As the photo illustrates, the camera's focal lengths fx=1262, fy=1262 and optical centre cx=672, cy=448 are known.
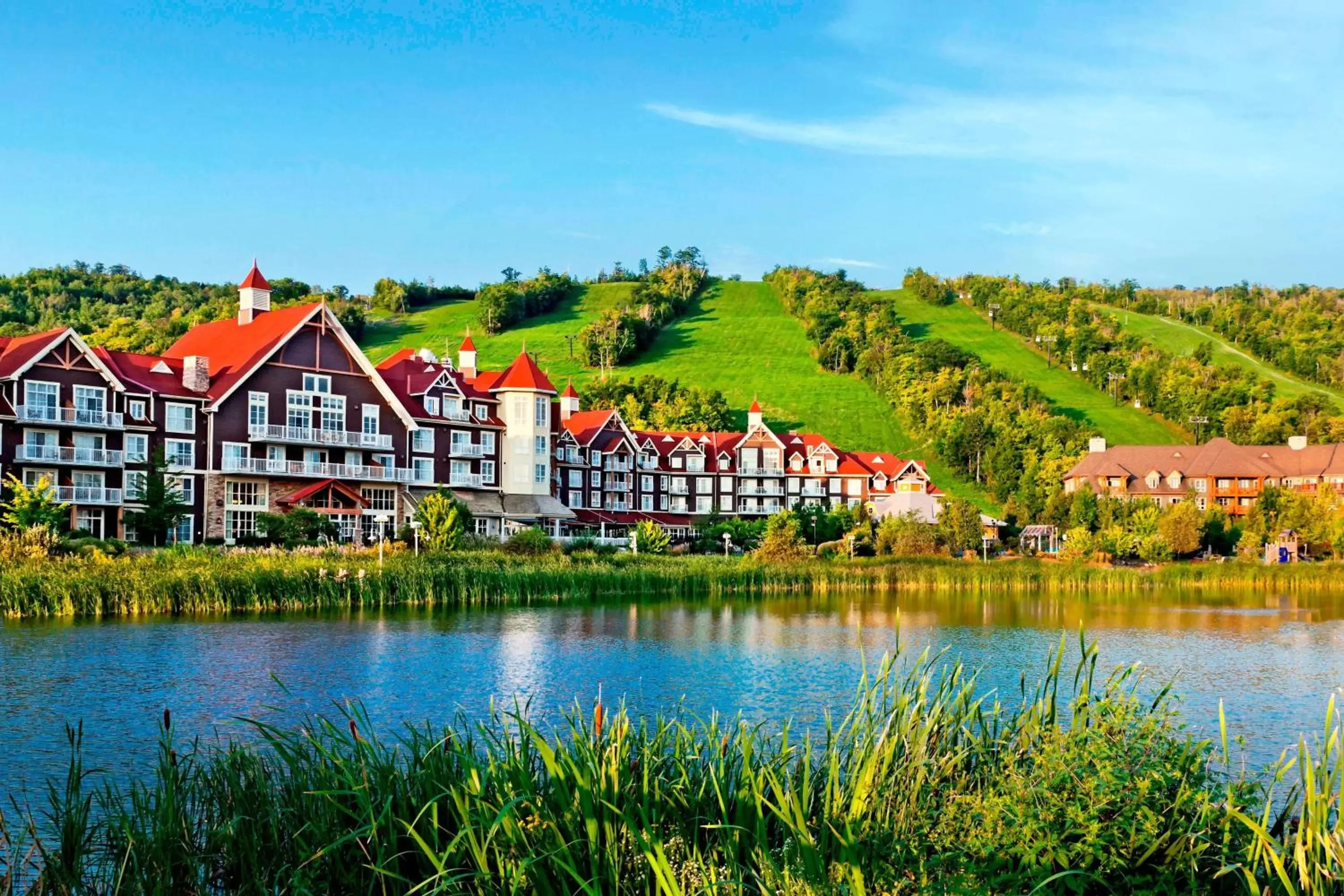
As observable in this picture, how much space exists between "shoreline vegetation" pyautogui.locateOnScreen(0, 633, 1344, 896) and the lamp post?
31388 mm

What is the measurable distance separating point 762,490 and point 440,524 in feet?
159

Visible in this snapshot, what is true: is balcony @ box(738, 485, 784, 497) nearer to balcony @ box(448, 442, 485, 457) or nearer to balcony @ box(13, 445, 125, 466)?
balcony @ box(448, 442, 485, 457)

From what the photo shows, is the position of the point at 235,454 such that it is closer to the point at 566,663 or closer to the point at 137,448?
the point at 137,448

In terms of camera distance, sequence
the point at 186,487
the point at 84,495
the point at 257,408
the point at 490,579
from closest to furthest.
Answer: the point at 490,579
the point at 84,495
the point at 186,487
the point at 257,408

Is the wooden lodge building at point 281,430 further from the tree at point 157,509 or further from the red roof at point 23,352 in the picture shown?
the tree at point 157,509

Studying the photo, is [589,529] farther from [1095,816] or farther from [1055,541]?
[1095,816]

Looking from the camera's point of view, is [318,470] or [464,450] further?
[464,450]

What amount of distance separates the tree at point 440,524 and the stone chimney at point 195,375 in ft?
40.6

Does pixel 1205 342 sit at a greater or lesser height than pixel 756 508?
greater

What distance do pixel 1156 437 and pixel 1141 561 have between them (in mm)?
45584

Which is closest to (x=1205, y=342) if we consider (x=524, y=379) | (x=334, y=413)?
(x=524, y=379)

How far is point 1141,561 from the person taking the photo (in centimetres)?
7269

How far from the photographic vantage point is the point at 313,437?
59.3m

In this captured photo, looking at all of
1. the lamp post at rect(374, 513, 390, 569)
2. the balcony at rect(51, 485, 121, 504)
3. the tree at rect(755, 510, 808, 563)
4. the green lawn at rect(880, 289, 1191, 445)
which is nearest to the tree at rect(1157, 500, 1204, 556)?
the tree at rect(755, 510, 808, 563)
